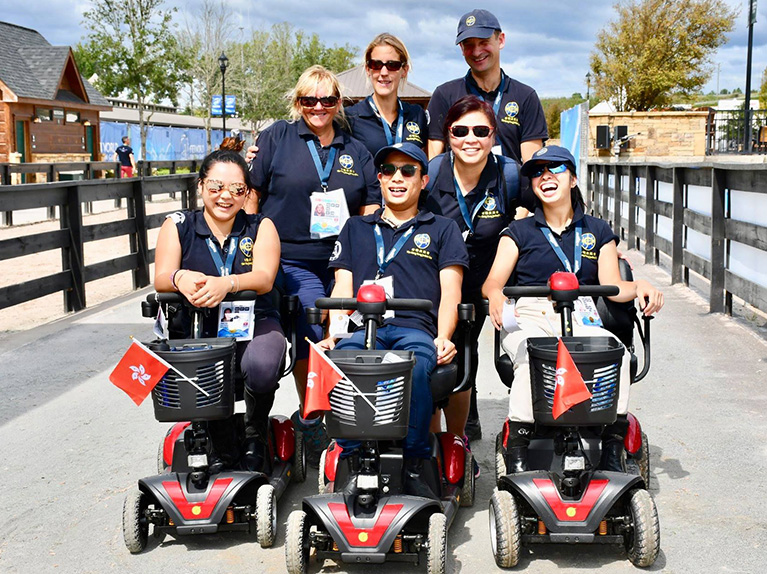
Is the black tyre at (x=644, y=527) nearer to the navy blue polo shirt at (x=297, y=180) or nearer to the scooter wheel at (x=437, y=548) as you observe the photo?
the scooter wheel at (x=437, y=548)

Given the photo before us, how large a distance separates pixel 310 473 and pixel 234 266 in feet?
4.08

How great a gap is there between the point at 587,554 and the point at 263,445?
4.99 feet

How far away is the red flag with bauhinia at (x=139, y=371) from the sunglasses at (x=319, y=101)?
1844 mm

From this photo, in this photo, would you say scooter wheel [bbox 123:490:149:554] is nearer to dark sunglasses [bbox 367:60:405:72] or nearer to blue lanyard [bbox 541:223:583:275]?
blue lanyard [bbox 541:223:583:275]

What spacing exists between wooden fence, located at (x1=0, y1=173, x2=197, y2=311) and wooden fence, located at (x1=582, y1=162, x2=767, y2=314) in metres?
4.97

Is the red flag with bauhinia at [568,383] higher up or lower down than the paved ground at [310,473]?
higher up

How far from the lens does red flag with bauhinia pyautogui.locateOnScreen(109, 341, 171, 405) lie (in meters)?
3.63

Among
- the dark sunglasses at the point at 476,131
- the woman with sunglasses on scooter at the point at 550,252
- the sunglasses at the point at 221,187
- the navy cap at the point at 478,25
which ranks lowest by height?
the woman with sunglasses on scooter at the point at 550,252

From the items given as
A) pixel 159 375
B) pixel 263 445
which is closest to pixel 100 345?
pixel 263 445

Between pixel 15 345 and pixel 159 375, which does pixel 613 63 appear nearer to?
pixel 15 345

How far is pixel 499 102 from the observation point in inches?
213

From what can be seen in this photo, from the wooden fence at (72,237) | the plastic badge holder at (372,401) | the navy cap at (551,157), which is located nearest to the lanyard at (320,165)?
the navy cap at (551,157)

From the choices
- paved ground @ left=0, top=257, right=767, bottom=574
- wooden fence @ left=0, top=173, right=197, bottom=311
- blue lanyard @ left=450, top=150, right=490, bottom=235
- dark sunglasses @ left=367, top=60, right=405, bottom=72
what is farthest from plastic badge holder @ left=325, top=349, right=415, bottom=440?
wooden fence @ left=0, top=173, right=197, bottom=311

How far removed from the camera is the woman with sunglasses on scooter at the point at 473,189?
457 centimetres
